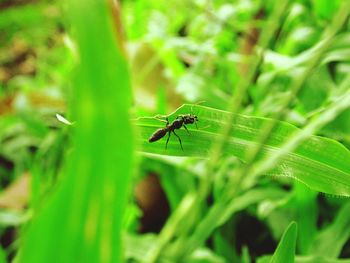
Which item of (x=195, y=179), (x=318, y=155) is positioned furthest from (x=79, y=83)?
(x=195, y=179)

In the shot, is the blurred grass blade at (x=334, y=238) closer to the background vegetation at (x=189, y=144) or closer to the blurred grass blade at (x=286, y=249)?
the background vegetation at (x=189, y=144)

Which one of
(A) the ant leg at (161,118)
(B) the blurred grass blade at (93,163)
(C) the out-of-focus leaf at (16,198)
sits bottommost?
(B) the blurred grass blade at (93,163)

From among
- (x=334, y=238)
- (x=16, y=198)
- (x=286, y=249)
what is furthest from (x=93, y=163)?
(x=16, y=198)

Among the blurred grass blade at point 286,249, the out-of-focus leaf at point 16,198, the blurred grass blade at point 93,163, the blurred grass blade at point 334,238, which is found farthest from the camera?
the out-of-focus leaf at point 16,198

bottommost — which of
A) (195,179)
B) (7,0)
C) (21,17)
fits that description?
(195,179)

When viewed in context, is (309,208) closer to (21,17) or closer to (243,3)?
(243,3)

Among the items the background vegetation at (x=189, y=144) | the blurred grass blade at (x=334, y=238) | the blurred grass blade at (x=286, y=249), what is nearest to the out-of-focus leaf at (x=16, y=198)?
the background vegetation at (x=189, y=144)

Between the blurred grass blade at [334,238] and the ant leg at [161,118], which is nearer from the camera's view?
the ant leg at [161,118]

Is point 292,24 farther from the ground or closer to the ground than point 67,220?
farther from the ground
